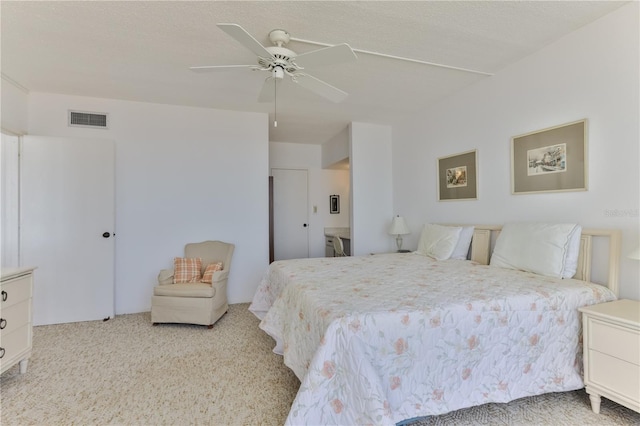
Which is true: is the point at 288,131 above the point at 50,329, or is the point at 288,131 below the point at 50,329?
above

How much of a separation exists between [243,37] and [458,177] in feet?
9.04

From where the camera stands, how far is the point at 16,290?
2.13 meters

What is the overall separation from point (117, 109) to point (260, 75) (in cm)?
196

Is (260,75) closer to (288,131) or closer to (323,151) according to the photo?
(288,131)

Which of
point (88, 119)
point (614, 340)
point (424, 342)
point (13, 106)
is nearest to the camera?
point (424, 342)

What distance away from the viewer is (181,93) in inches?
136

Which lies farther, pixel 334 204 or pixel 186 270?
pixel 334 204

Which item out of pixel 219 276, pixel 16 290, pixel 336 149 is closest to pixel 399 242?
pixel 336 149

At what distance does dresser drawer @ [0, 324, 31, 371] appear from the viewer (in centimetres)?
203

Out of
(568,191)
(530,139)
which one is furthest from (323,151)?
(568,191)

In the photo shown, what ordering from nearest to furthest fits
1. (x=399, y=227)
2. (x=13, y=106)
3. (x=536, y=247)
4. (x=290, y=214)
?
(x=536, y=247)
(x=13, y=106)
(x=399, y=227)
(x=290, y=214)

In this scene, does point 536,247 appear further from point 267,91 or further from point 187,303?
point 187,303

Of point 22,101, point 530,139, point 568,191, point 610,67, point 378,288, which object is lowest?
point 378,288

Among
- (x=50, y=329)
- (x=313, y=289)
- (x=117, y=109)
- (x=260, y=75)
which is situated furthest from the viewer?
(x=117, y=109)
